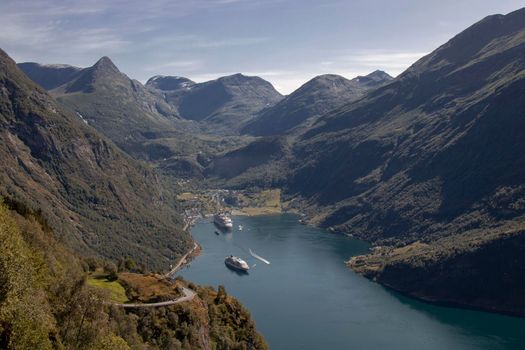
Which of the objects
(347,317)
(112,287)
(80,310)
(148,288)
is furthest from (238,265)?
(80,310)

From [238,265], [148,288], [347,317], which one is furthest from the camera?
[238,265]

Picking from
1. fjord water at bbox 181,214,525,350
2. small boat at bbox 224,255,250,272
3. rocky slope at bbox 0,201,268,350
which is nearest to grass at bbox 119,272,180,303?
rocky slope at bbox 0,201,268,350

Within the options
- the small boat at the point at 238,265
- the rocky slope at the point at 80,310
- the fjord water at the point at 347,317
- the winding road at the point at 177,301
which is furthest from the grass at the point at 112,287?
the small boat at the point at 238,265

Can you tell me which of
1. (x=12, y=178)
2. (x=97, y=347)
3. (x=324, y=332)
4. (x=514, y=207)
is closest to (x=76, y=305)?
(x=97, y=347)

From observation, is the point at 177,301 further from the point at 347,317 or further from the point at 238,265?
the point at 238,265

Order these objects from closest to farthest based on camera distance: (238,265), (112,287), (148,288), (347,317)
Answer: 1. (112,287)
2. (148,288)
3. (347,317)
4. (238,265)

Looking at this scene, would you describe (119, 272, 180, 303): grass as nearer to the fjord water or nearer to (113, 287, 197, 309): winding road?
(113, 287, 197, 309): winding road

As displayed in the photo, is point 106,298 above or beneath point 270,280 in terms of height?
above

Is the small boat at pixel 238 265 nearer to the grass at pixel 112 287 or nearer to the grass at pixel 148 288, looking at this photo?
the grass at pixel 148 288

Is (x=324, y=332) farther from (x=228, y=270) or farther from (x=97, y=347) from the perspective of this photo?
(x=97, y=347)
